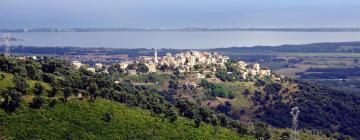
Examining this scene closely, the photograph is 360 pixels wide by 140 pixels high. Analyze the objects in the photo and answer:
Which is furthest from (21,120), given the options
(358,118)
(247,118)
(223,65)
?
(223,65)

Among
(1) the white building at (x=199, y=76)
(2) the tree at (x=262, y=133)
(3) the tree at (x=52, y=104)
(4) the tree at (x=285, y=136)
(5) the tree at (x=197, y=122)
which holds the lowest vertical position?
(4) the tree at (x=285, y=136)

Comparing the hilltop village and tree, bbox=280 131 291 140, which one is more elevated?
the hilltop village

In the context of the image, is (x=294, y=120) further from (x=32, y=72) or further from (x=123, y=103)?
(x=32, y=72)

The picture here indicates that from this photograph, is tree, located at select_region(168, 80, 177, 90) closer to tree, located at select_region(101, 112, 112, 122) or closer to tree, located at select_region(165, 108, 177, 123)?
tree, located at select_region(165, 108, 177, 123)

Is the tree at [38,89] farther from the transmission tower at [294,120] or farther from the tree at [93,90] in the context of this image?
Result: the transmission tower at [294,120]

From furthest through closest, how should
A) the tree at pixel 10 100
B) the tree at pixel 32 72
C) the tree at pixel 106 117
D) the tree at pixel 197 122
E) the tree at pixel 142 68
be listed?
the tree at pixel 142 68
the tree at pixel 32 72
the tree at pixel 197 122
the tree at pixel 106 117
the tree at pixel 10 100

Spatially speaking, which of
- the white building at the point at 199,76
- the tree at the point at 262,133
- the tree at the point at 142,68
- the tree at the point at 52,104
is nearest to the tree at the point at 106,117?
the tree at the point at 52,104

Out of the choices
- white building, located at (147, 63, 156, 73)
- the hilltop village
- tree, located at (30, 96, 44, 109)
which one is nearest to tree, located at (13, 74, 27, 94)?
tree, located at (30, 96, 44, 109)

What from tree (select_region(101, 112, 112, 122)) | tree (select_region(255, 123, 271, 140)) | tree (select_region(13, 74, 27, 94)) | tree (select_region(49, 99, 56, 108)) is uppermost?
tree (select_region(13, 74, 27, 94))
